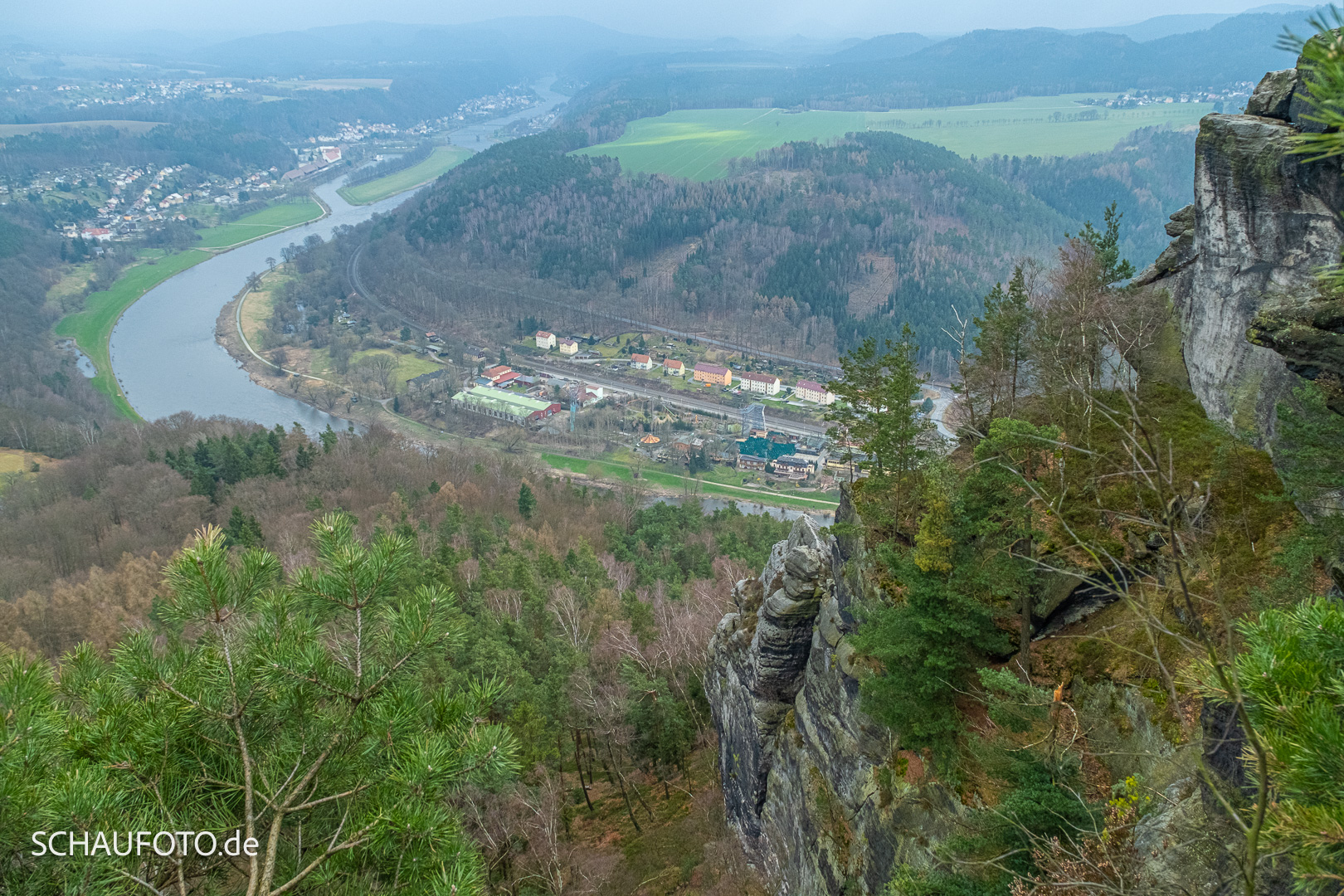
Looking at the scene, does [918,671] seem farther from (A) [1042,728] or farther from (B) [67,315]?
(B) [67,315]

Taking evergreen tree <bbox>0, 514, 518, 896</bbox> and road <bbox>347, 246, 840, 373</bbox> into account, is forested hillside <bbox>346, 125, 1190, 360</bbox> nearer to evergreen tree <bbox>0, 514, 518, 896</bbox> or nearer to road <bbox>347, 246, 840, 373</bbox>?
road <bbox>347, 246, 840, 373</bbox>

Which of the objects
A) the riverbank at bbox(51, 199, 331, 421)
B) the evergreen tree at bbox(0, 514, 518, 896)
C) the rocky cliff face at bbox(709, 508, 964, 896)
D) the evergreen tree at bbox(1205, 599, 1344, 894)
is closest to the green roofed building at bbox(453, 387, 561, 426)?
the riverbank at bbox(51, 199, 331, 421)

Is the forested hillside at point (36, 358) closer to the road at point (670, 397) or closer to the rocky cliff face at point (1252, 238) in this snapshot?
the road at point (670, 397)

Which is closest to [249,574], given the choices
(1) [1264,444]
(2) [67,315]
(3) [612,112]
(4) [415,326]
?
(1) [1264,444]

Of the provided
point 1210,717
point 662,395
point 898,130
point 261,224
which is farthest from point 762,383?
point 261,224

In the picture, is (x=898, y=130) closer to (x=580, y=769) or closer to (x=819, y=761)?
(x=580, y=769)

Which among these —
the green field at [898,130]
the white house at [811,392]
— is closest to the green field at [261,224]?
the green field at [898,130]
